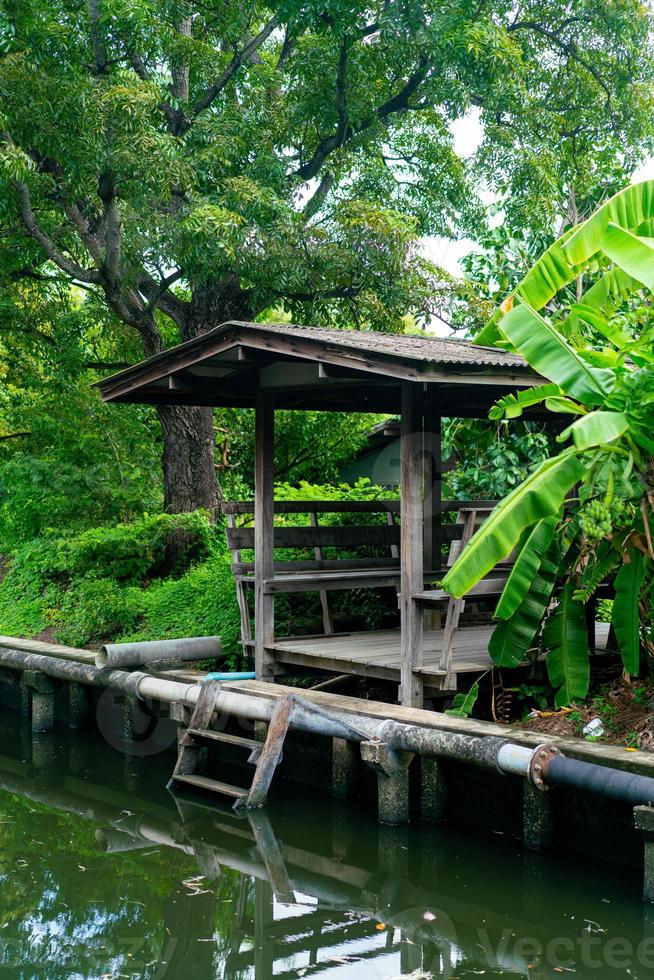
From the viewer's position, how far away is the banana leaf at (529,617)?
26.6ft

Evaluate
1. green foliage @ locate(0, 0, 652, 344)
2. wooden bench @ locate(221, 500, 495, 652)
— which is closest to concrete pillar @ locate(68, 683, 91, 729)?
wooden bench @ locate(221, 500, 495, 652)

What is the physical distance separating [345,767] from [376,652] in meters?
1.34

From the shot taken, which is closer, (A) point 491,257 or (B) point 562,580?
(B) point 562,580

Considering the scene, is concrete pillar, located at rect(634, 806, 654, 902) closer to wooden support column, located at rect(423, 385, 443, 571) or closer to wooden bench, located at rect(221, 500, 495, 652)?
wooden bench, located at rect(221, 500, 495, 652)

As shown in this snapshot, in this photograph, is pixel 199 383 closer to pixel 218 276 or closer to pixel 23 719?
pixel 218 276

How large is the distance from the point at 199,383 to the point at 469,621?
3.96m

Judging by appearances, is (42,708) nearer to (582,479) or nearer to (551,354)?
(582,479)

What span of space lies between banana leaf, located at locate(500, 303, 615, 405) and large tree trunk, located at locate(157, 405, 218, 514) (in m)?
8.84

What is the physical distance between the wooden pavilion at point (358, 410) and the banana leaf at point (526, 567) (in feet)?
2.24

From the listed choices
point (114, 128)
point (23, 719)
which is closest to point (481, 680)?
point (23, 719)

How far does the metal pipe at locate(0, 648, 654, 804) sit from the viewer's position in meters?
6.59

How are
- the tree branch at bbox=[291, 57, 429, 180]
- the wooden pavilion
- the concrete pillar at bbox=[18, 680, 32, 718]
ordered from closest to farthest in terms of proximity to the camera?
the wooden pavilion
the concrete pillar at bbox=[18, 680, 32, 718]
the tree branch at bbox=[291, 57, 429, 180]

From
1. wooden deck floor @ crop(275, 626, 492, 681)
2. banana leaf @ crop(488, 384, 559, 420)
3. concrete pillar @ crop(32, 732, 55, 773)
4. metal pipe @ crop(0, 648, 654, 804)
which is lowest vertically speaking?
concrete pillar @ crop(32, 732, 55, 773)

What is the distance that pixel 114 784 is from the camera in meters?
9.91
